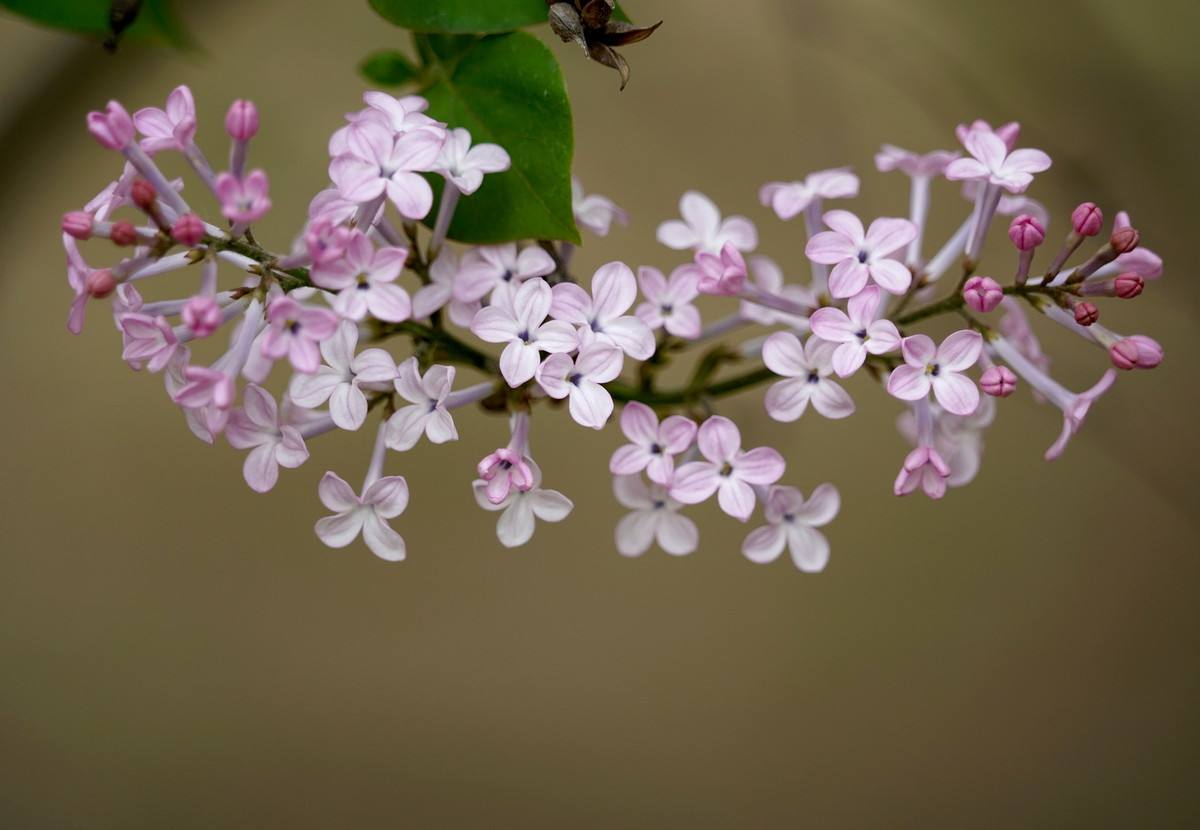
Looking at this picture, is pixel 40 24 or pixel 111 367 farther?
pixel 111 367

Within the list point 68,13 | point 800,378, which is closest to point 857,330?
point 800,378

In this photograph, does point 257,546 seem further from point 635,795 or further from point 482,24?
point 482,24

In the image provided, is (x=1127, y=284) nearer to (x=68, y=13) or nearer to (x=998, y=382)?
(x=998, y=382)

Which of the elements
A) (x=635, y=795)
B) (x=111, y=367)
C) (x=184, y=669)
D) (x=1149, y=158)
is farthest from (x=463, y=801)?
(x=1149, y=158)

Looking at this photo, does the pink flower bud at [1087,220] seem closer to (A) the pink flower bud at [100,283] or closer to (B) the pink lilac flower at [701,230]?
(B) the pink lilac flower at [701,230]

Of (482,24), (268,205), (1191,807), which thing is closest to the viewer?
(268,205)

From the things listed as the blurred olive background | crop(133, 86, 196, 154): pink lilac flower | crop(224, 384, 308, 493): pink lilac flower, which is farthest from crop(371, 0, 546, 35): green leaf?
the blurred olive background
